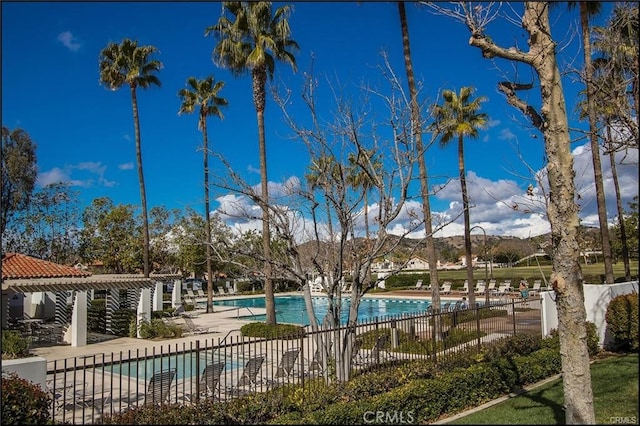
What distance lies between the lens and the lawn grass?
7.50 metres

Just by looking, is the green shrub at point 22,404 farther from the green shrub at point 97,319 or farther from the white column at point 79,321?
the green shrub at point 97,319

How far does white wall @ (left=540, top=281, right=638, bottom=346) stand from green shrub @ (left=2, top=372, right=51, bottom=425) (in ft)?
39.6

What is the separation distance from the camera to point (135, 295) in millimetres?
22484

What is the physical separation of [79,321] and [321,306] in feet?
58.5

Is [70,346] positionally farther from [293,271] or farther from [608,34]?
[608,34]

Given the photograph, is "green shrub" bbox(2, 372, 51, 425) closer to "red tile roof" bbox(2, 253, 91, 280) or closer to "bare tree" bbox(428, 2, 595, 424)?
"bare tree" bbox(428, 2, 595, 424)

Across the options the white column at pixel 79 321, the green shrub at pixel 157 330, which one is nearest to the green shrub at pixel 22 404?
the white column at pixel 79 321

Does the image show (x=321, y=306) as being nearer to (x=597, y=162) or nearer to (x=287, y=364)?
(x=597, y=162)

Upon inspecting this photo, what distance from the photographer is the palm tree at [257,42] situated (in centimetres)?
1934

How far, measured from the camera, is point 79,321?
18141mm

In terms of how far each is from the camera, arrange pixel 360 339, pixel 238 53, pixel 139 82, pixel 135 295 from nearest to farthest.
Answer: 1. pixel 360 339
2. pixel 238 53
3. pixel 135 295
4. pixel 139 82

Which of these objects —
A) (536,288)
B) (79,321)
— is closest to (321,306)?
(536,288)

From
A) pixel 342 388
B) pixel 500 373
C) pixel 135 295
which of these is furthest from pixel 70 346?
pixel 500 373

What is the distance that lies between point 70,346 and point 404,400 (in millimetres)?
14366
